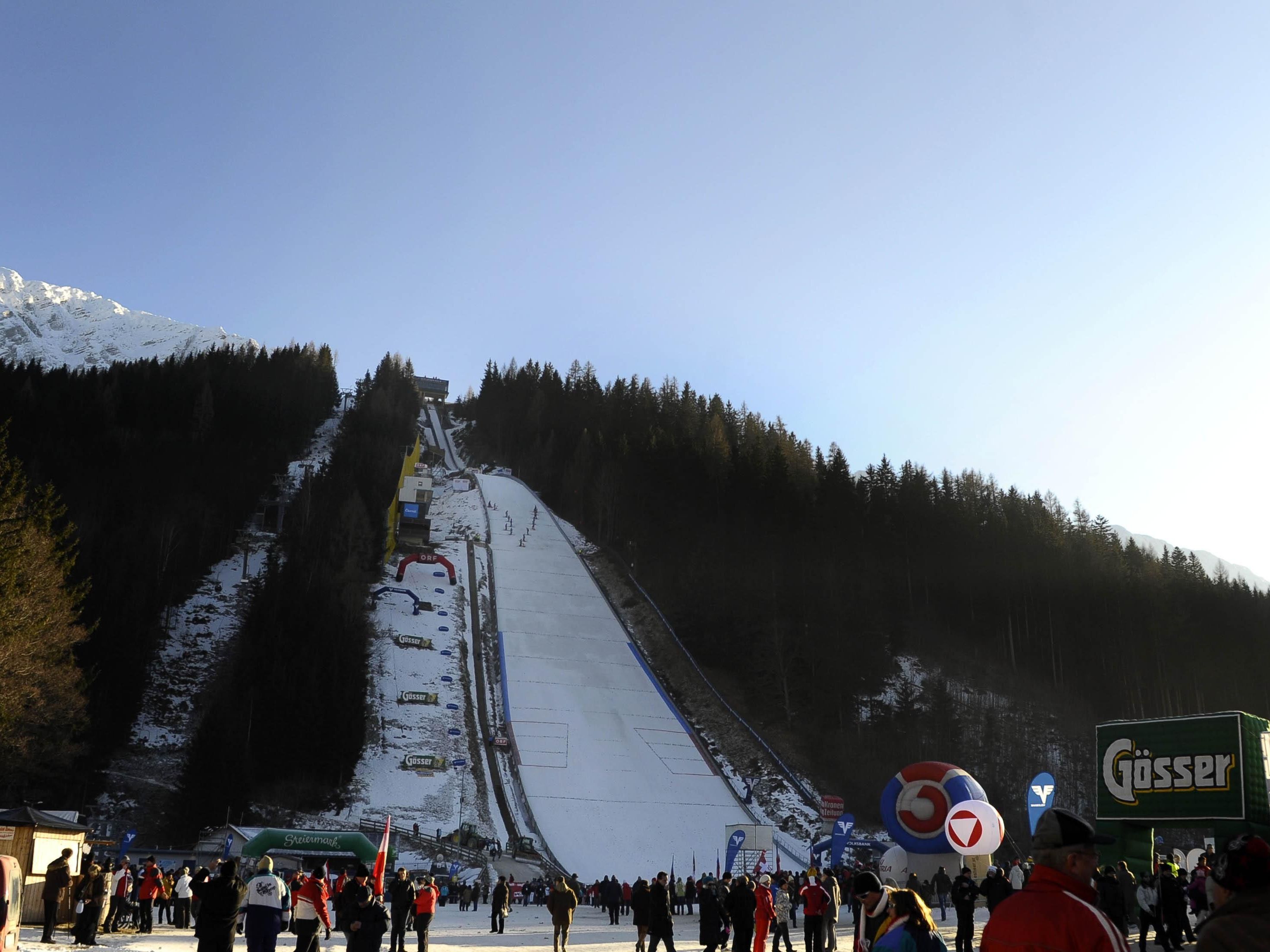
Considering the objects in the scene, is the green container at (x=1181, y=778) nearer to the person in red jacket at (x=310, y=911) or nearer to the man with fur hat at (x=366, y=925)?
the man with fur hat at (x=366, y=925)

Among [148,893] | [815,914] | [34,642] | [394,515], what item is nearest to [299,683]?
[34,642]

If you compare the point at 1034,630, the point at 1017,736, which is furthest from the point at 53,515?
the point at 1034,630

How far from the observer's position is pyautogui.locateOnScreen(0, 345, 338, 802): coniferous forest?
97.2 ft

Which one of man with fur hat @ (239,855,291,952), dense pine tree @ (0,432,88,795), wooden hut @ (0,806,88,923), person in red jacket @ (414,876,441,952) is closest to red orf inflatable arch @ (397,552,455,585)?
dense pine tree @ (0,432,88,795)

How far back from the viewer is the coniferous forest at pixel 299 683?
111ft

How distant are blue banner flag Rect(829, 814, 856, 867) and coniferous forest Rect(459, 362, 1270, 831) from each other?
577 inches

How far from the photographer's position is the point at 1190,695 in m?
52.8

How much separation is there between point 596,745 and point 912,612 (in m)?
24.3

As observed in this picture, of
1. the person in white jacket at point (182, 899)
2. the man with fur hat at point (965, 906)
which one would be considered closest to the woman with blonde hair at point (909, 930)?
the man with fur hat at point (965, 906)

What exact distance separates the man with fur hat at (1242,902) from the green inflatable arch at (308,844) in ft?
83.0

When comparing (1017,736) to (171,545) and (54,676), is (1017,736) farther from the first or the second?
(171,545)

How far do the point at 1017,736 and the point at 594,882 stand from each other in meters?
24.5

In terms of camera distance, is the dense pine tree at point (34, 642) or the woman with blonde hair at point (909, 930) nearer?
the woman with blonde hair at point (909, 930)

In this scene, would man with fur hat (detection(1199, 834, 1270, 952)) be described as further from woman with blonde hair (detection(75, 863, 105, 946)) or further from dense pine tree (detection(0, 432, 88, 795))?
dense pine tree (detection(0, 432, 88, 795))
